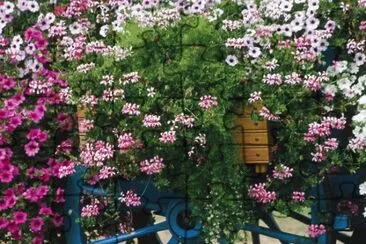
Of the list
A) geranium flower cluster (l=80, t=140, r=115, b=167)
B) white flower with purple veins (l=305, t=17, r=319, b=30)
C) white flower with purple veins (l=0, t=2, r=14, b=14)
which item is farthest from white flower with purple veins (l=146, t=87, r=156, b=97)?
white flower with purple veins (l=0, t=2, r=14, b=14)

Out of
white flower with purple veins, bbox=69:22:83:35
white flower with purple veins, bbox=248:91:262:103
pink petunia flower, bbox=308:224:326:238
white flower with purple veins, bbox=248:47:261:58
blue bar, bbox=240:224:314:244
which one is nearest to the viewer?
white flower with purple veins, bbox=248:91:262:103

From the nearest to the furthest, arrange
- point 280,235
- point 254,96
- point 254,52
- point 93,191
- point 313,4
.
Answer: point 254,96 < point 254,52 < point 313,4 < point 93,191 < point 280,235

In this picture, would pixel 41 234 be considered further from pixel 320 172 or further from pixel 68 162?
pixel 320 172

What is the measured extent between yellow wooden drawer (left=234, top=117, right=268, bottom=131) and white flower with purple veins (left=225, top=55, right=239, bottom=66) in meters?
0.26

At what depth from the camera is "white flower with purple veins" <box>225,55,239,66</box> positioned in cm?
543

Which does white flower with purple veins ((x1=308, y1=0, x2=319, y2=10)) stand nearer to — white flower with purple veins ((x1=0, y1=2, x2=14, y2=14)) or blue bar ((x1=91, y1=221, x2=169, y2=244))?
blue bar ((x1=91, y1=221, x2=169, y2=244))

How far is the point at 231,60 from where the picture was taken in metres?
5.44

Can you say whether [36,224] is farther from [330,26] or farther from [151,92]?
[330,26]

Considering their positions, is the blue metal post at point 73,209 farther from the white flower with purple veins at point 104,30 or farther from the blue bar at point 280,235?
the blue bar at point 280,235

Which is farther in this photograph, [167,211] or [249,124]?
[167,211]

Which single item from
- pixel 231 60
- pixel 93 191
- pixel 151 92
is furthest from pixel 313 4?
pixel 93 191

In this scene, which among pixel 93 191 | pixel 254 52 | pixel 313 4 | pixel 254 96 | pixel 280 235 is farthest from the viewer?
pixel 280 235

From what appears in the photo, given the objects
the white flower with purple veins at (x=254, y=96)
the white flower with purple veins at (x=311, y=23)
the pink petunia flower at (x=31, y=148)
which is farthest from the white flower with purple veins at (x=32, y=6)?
the white flower with purple veins at (x=311, y=23)

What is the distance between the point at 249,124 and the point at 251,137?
0.21ft
